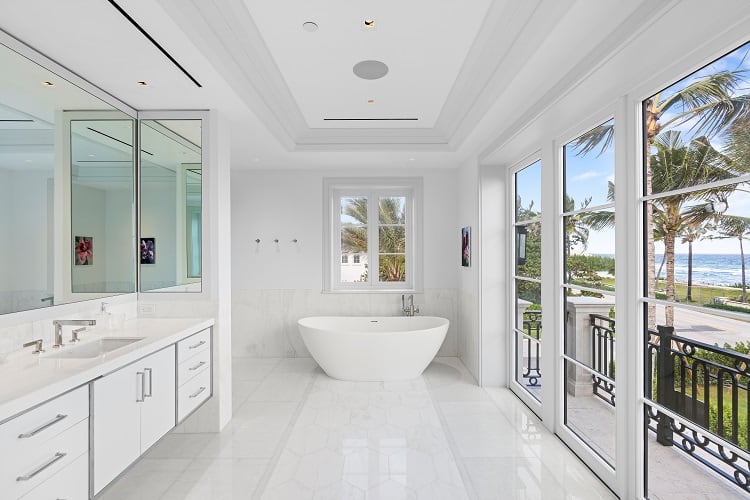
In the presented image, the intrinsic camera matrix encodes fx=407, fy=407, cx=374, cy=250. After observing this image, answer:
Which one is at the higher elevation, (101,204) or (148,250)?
(101,204)

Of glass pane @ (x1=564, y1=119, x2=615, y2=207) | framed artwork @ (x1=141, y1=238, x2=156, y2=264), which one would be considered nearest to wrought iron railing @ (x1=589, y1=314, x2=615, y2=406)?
glass pane @ (x1=564, y1=119, x2=615, y2=207)

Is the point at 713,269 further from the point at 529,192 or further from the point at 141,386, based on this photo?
the point at 141,386

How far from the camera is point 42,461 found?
1.49m

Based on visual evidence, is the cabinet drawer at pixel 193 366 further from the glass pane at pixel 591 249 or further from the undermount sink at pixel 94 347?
the glass pane at pixel 591 249

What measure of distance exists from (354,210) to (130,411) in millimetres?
3677

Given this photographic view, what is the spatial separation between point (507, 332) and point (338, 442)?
204 centimetres

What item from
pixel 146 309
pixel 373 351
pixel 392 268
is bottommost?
pixel 373 351

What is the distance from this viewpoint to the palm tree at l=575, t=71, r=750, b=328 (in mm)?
1582

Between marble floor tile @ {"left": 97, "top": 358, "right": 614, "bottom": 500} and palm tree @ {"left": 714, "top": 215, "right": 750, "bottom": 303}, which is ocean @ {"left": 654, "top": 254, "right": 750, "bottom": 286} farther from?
marble floor tile @ {"left": 97, "top": 358, "right": 614, "bottom": 500}

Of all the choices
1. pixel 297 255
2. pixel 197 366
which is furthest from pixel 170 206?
pixel 297 255

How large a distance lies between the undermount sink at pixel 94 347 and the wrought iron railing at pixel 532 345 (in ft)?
9.64

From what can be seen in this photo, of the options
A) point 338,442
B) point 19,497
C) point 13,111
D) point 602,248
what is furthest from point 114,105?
point 602,248

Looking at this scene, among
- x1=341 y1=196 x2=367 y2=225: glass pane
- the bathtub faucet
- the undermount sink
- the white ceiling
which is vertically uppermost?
the white ceiling

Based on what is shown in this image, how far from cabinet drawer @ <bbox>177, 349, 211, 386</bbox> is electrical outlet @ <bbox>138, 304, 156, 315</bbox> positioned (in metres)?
0.53
